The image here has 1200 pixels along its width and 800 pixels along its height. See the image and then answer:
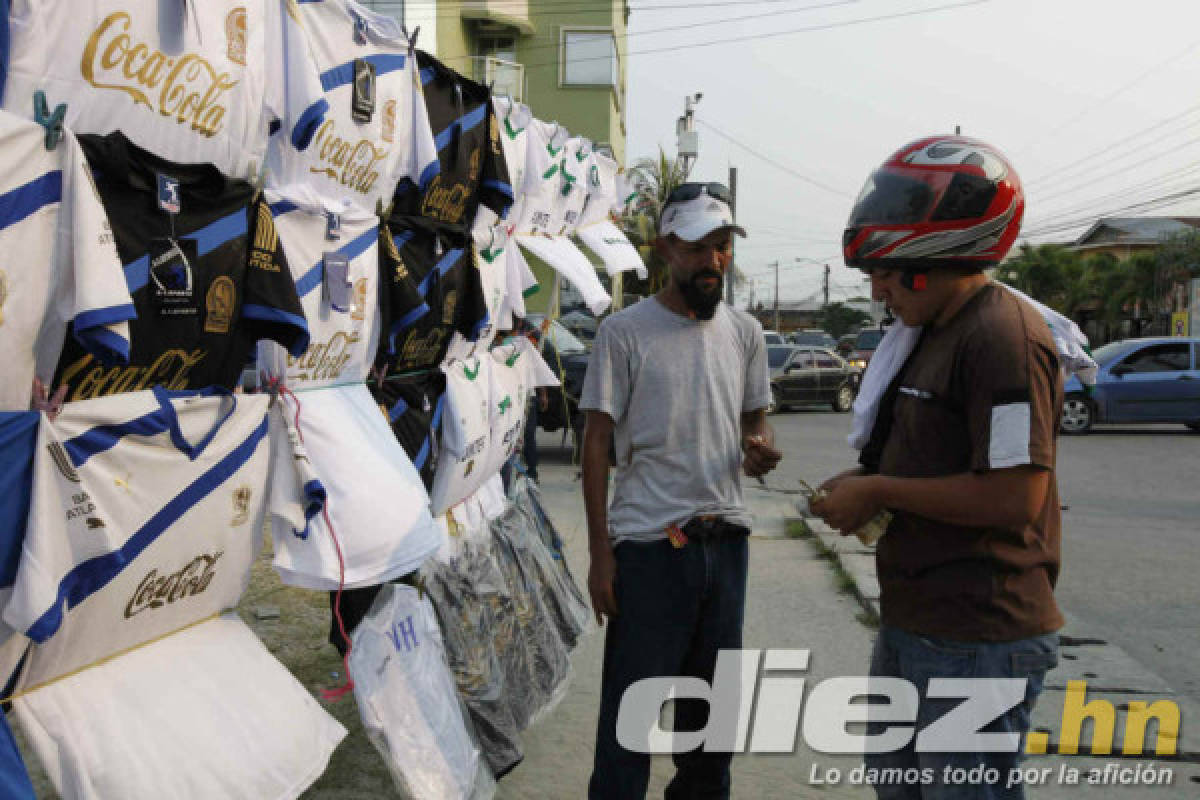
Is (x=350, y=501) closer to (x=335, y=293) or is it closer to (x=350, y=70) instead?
(x=335, y=293)

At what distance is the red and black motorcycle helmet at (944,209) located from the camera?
2.22 metres

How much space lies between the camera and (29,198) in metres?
2.05

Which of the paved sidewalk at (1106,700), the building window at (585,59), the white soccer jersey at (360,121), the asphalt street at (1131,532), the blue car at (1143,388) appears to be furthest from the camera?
the building window at (585,59)

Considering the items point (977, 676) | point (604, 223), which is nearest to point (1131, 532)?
point (604, 223)

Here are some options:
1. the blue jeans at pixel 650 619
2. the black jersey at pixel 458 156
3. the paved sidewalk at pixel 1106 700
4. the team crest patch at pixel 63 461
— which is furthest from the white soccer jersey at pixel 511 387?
the team crest patch at pixel 63 461

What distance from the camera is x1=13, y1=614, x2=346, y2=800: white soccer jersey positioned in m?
2.25

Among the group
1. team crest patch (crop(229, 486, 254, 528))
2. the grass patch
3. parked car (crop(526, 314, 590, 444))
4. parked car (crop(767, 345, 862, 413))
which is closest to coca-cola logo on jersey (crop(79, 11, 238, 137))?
team crest patch (crop(229, 486, 254, 528))

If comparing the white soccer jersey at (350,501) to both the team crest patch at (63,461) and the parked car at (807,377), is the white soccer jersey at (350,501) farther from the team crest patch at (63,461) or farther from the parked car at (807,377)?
the parked car at (807,377)

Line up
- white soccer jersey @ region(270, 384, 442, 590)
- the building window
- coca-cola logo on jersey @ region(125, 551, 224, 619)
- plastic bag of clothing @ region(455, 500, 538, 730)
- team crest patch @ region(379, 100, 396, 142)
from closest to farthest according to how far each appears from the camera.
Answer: coca-cola logo on jersey @ region(125, 551, 224, 619) → white soccer jersey @ region(270, 384, 442, 590) → team crest patch @ region(379, 100, 396, 142) → plastic bag of clothing @ region(455, 500, 538, 730) → the building window

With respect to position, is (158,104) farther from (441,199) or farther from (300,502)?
(441,199)

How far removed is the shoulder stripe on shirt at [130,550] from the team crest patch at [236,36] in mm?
1042

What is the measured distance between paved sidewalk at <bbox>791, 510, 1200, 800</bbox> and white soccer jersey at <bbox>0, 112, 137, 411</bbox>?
2416 mm

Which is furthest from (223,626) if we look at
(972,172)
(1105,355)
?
(1105,355)

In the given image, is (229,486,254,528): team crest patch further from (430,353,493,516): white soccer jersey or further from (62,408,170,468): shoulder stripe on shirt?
(430,353,493,516): white soccer jersey
